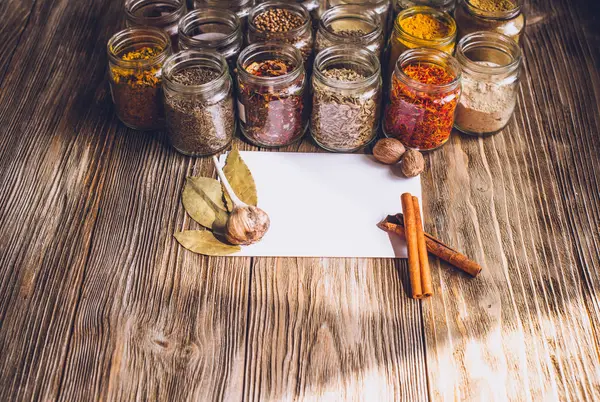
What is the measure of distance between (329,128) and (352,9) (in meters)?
0.33

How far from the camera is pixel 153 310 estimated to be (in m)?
1.20

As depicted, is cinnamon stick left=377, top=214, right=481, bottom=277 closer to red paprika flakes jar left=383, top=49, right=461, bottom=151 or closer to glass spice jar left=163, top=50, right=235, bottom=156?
red paprika flakes jar left=383, top=49, right=461, bottom=151

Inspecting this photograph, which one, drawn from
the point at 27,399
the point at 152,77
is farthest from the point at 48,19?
the point at 27,399

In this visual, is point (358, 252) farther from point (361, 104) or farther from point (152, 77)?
point (152, 77)

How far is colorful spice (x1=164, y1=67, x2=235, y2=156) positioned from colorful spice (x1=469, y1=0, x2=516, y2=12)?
676mm

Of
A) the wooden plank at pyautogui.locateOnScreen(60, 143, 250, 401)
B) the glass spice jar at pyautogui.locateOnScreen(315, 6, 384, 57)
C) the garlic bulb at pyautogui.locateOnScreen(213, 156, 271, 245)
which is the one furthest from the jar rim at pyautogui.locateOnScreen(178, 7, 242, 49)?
the garlic bulb at pyautogui.locateOnScreen(213, 156, 271, 245)

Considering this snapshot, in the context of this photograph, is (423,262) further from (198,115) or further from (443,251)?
(198,115)

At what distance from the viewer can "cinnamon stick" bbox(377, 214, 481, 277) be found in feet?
4.07

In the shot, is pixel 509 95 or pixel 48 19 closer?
pixel 509 95

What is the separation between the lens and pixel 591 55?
5.69ft

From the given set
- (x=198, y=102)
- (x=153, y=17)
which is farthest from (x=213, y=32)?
(x=198, y=102)

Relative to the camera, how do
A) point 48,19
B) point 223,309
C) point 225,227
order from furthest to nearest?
point 48,19 < point 225,227 < point 223,309

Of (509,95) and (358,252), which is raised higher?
(509,95)

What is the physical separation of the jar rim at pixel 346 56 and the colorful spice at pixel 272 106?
0.17 ft
